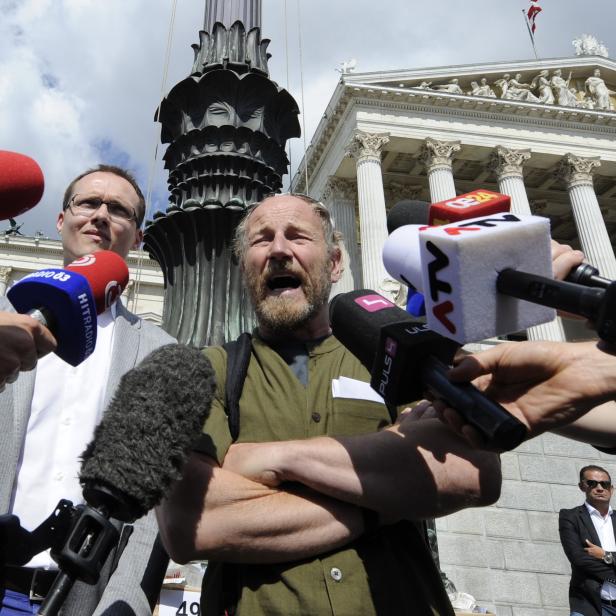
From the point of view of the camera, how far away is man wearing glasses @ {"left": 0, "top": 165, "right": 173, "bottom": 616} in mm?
1704

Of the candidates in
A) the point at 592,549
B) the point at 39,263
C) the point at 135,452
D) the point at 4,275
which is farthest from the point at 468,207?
the point at 39,263

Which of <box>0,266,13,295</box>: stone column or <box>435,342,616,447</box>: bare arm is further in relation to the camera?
<box>0,266,13,295</box>: stone column

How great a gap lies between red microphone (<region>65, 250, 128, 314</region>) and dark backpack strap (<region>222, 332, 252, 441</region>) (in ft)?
1.26

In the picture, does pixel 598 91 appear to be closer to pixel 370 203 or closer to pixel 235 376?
pixel 370 203

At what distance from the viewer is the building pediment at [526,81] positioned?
92.0 feet

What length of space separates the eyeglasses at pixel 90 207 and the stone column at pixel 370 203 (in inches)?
765

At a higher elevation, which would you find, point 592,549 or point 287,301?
point 592,549

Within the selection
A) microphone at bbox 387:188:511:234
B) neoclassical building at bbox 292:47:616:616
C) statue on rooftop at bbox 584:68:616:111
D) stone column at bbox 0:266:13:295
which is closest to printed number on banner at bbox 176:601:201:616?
microphone at bbox 387:188:511:234

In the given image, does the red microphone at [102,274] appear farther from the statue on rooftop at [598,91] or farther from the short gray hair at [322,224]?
the statue on rooftop at [598,91]

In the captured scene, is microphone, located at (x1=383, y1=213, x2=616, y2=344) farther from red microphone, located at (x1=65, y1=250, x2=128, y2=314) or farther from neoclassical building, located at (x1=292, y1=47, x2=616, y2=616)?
neoclassical building, located at (x1=292, y1=47, x2=616, y2=616)

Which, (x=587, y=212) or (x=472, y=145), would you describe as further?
(x=472, y=145)

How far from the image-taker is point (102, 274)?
170cm

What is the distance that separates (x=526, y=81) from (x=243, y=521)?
33.0 metres

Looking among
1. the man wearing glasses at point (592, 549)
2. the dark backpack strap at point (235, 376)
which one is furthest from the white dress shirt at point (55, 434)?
the man wearing glasses at point (592, 549)
